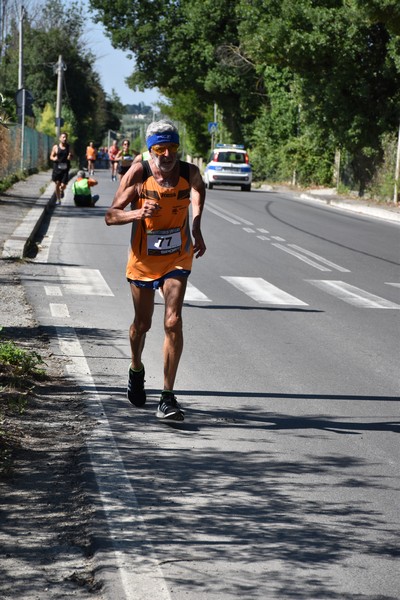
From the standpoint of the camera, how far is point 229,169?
46781 mm

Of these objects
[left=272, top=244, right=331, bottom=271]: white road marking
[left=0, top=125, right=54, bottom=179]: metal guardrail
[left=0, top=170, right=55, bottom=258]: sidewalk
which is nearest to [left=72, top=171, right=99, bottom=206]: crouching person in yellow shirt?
[left=0, top=170, right=55, bottom=258]: sidewalk

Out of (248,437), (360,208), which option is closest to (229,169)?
(360,208)

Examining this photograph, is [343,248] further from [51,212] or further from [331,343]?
[331,343]

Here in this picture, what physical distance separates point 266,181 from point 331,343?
4847 cm

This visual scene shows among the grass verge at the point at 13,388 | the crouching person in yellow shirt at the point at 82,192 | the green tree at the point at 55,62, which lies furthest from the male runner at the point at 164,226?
the green tree at the point at 55,62

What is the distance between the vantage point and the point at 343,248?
20.9 m

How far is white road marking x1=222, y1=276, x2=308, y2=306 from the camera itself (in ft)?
43.3

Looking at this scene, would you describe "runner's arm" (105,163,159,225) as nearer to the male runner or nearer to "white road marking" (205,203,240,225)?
the male runner

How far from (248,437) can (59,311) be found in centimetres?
503

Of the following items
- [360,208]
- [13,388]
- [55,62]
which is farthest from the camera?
[55,62]

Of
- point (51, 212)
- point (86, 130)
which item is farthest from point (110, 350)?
point (86, 130)

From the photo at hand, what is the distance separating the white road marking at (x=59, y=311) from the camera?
36.5 feet

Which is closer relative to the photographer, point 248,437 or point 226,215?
point 248,437

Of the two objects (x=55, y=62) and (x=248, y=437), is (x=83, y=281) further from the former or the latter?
(x=55, y=62)
